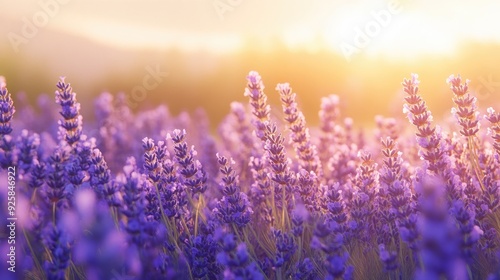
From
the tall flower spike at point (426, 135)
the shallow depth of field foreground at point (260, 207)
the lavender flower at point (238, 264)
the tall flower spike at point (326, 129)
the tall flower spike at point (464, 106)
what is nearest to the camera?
the lavender flower at point (238, 264)

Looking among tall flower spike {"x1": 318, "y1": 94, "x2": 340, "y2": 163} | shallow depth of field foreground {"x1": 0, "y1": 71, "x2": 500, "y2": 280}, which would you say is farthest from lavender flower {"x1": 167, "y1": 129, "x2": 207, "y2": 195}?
tall flower spike {"x1": 318, "y1": 94, "x2": 340, "y2": 163}

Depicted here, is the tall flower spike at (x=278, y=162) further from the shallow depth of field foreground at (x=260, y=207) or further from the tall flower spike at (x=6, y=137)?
the tall flower spike at (x=6, y=137)

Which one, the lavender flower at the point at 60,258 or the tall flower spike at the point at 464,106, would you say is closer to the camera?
the lavender flower at the point at 60,258

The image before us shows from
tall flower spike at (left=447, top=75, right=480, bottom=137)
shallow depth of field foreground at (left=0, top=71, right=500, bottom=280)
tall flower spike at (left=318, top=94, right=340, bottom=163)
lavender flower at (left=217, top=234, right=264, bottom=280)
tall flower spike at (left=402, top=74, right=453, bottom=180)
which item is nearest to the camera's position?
lavender flower at (left=217, top=234, right=264, bottom=280)

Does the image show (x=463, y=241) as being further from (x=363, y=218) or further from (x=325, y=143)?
(x=325, y=143)

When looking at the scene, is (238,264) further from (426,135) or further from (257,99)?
(257,99)

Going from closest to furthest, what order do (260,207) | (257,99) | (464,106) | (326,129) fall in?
(464,106) → (260,207) → (257,99) → (326,129)

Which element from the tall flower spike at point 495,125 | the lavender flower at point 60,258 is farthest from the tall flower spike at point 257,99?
the lavender flower at point 60,258

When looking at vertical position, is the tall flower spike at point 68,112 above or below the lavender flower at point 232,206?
above

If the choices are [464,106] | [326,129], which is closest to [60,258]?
[464,106]

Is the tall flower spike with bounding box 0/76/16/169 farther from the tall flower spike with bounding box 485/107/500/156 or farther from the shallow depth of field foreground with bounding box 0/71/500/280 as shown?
the tall flower spike with bounding box 485/107/500/156

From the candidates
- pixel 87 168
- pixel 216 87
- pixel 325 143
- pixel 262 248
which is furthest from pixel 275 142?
pixel 216 87

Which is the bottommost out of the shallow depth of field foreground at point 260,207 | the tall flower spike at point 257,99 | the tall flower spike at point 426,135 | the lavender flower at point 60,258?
the lavender flower at point 60,258
